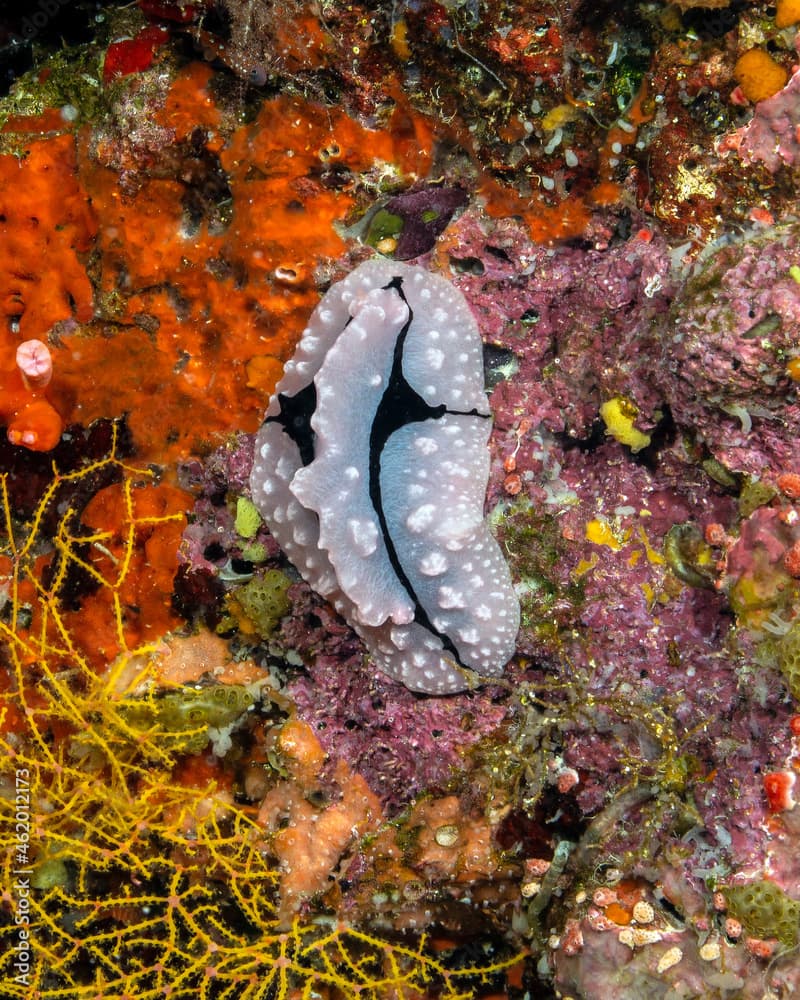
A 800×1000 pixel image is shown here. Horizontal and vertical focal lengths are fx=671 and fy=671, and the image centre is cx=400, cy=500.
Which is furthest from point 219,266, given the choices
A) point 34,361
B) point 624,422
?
point 624,422

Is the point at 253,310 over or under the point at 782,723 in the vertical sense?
over

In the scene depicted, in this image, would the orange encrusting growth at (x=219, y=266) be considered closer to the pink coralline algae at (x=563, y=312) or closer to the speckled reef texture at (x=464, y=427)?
the speckled reef texture at (x=464, y=427)

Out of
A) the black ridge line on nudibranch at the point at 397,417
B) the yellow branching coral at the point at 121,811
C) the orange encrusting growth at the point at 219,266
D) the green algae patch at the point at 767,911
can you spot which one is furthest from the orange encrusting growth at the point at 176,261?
the green algae patch at the point at 767,911

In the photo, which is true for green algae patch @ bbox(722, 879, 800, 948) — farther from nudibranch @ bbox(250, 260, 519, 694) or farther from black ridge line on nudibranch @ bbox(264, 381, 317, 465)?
black ridge line on nudibranch @ bbox(264, 381, 317, 465)

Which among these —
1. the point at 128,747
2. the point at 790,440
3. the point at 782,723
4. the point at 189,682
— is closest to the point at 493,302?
the point at 790,440

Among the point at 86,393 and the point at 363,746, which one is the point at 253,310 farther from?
the point at 363,746

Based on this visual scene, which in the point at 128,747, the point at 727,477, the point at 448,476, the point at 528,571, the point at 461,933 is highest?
the point at 727,477

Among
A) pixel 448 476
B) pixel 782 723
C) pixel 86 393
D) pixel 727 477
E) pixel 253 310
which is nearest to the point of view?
pixel 782 723

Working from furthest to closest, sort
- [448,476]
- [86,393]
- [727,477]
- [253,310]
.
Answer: [86,393] < [253,310] < [448,476] < [727,477]
